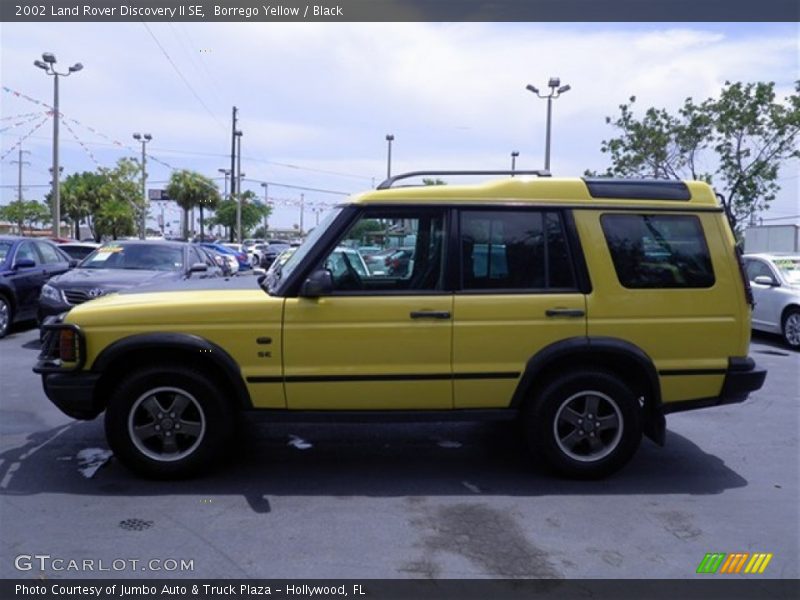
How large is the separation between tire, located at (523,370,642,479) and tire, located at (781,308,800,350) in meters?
7.84

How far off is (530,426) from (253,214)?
73.9 meters

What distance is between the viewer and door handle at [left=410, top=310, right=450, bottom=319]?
4918 millimetres

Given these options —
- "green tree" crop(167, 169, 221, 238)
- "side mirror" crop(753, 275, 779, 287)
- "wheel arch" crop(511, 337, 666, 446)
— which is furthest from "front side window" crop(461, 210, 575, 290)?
"green tree" crop(167, 169, 221, 238)

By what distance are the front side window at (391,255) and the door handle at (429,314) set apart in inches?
6.9

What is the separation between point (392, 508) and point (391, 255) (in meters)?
1.68

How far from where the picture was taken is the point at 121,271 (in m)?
10.5

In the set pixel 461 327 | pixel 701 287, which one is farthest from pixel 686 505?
pixel 461 327

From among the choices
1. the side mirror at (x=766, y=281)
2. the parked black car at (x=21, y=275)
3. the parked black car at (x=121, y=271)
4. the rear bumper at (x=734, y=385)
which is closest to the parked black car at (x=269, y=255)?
the parked black car at (x=121, y=271)

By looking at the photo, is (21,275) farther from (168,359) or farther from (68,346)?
(168,359)

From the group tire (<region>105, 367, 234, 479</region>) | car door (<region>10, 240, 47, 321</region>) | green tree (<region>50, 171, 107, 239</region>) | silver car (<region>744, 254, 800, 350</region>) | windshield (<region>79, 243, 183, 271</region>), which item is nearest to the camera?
tire (<region>105, 367, 234, 479</region>)

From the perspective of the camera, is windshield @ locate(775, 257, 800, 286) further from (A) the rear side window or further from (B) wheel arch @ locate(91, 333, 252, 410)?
(B) wheel arch @ locate(91, 333, 252, 410)

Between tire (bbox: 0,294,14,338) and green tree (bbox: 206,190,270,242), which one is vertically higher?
green tree (bbox: 206,190,270,242)
